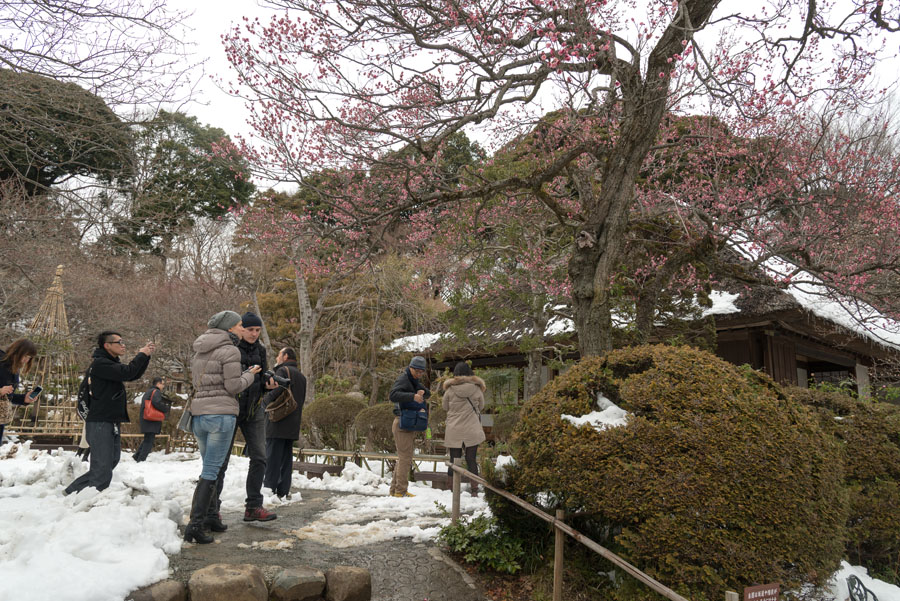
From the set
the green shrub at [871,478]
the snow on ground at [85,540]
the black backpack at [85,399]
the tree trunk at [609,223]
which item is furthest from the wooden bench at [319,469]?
the green shrub at [871,478]

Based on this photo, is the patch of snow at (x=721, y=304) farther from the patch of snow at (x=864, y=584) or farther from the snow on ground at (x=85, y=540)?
the snow on ground at (x=85, y=540)

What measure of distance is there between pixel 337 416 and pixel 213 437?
7.13 m

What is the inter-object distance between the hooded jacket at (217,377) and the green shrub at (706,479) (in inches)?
99.9

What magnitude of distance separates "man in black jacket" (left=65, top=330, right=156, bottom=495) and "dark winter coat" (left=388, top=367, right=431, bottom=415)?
9.54 feet

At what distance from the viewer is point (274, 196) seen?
18.1m

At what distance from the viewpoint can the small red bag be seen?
1026 centimetres

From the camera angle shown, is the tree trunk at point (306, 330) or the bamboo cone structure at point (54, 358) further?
the tree trunk at point (306, 330)

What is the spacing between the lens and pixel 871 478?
195 inches

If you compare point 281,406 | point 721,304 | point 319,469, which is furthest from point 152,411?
point 721,304

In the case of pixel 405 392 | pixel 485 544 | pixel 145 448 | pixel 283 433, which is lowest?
pixel 145 448

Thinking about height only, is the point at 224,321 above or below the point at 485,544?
above

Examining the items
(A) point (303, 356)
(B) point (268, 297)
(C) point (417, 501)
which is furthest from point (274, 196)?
(C) point (417, 501)

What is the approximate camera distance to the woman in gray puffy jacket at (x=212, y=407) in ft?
15.5

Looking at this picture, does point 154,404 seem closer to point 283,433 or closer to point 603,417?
point 283,433
